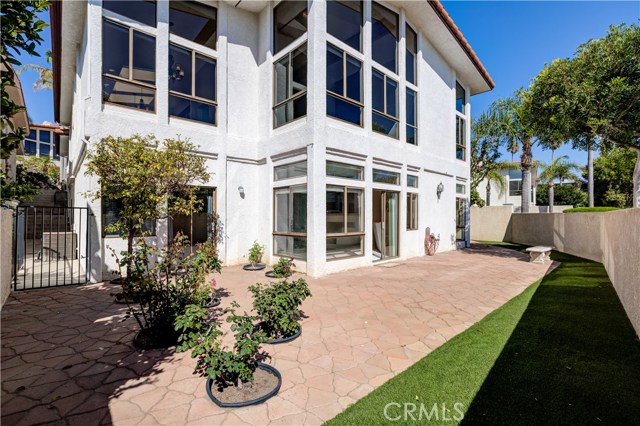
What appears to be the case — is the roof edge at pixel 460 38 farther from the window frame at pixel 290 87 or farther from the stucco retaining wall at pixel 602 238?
the stucco retaining wall at pixel 602 238

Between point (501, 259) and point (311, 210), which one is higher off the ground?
point (311, 210)

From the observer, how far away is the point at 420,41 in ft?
43.0

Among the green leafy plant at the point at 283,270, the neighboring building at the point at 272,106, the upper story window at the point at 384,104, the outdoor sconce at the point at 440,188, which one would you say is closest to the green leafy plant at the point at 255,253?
the neighboring building at the point at 272,106

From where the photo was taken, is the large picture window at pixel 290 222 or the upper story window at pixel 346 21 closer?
the large picture window at pixel 290 222

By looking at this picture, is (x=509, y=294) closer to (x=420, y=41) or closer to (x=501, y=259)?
(x=501, y=259)

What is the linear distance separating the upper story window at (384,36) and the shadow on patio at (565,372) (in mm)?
9956

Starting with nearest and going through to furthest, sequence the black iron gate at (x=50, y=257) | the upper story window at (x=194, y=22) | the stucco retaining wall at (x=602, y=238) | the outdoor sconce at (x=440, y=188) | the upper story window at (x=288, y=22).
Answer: the stucco retaining wall at (x=602, y=238) → the black iron gate at (x=50, y=257) → the upper story window at (x=194, y=22) → the upper story window at (x=288, y=22) → the outdoor sconce at (x=440, y=188)

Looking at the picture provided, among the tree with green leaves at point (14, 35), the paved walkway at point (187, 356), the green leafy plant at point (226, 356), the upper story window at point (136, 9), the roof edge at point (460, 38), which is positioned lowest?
the paved walkway at point (187, 356)

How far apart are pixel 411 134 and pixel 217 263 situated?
34.0 feet

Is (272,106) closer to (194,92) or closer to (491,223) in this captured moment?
(194,92)

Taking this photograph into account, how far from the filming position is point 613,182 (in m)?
31.5

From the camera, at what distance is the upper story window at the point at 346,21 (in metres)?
9.49

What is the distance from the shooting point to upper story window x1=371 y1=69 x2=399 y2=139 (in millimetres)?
10926

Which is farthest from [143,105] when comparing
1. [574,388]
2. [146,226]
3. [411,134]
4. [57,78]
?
[574,388]
